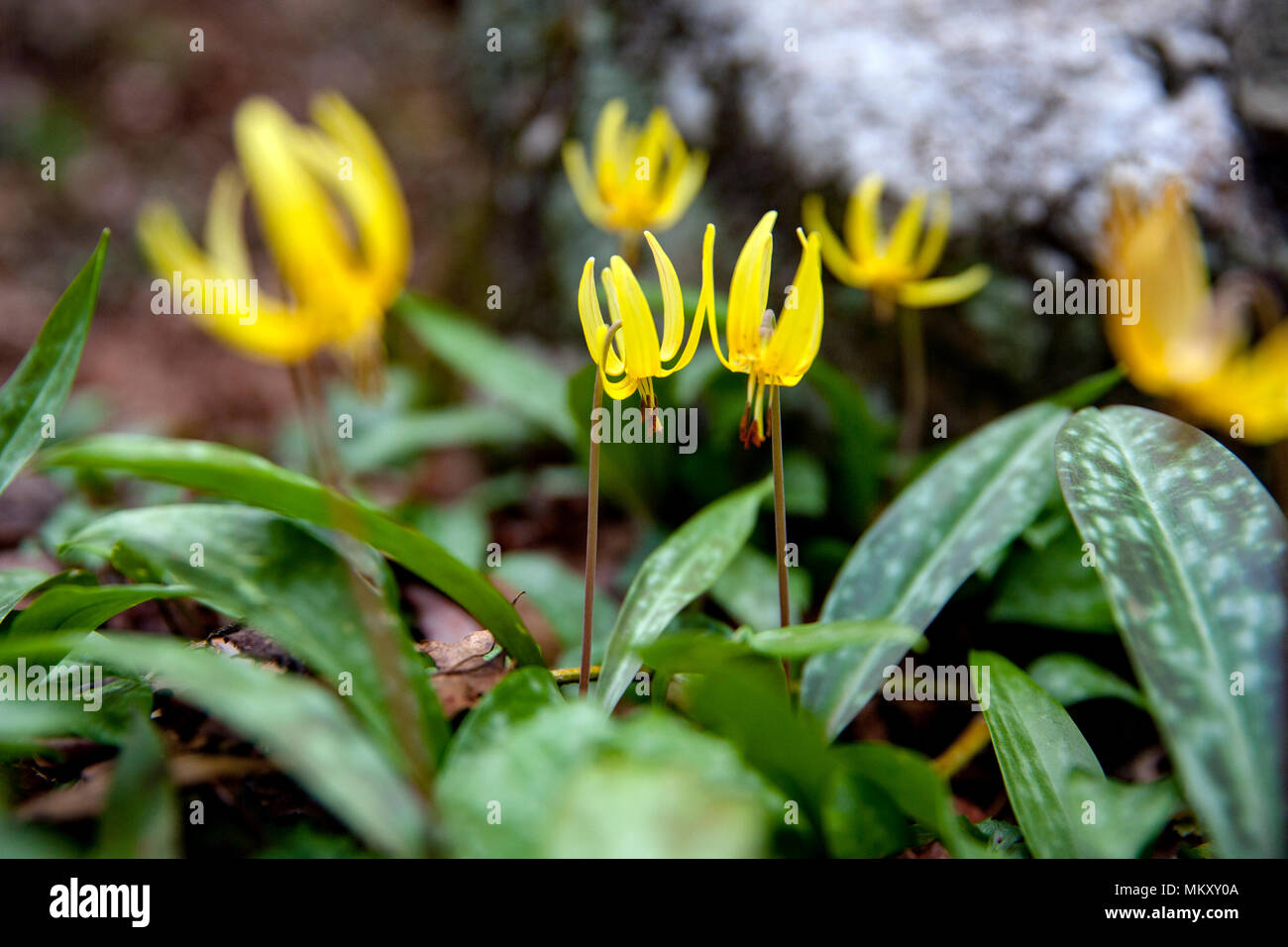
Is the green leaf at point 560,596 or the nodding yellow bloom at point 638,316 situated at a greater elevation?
the nodding yellow bloom at point 638,316

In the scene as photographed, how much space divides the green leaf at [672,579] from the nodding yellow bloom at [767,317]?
1.09ft

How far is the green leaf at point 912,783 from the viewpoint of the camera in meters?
0.83

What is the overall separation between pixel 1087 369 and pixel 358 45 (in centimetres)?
483

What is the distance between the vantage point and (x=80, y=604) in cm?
103

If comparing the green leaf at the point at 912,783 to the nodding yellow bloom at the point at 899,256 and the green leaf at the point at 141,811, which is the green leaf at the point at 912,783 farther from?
the nodding yellow bloom at the point at 899,256

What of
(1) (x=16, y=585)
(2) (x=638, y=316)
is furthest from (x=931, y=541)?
(1) (x=16, y=585)

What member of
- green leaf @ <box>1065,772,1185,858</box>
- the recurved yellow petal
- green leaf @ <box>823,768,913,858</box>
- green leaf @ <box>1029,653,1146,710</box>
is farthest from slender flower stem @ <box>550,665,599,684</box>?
the recurved yellow petal

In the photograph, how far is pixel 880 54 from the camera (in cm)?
216

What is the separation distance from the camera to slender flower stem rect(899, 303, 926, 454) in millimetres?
1960

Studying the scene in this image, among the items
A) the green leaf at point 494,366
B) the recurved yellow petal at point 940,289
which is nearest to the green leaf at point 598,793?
the recurved yellow petal at point 940,289

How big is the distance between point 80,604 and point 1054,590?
1586 mm

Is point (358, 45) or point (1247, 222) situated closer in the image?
point (1247, 222)

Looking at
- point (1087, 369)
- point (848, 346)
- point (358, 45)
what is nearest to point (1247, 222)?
point (1087, 369)
